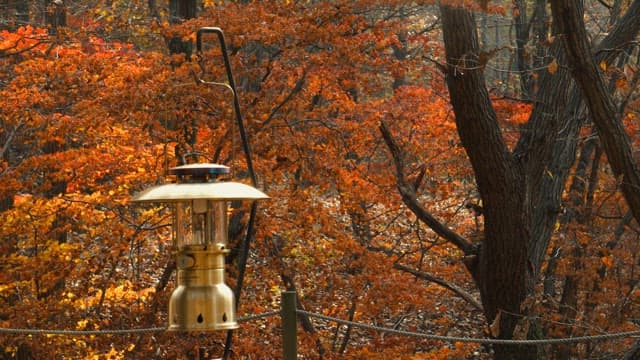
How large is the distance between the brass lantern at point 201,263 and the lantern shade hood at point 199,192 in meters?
0.06

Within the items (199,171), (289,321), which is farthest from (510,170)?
(199,171)

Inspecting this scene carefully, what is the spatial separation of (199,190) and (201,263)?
1.40 ft

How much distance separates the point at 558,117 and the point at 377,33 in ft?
5.53

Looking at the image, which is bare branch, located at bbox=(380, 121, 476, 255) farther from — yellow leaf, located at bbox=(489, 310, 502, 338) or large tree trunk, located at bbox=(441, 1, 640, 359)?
yellow leaf, located at bbox=(489, 310, 502, 338)

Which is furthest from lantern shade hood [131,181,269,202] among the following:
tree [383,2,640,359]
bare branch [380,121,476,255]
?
bare branch [380,121,476,255]

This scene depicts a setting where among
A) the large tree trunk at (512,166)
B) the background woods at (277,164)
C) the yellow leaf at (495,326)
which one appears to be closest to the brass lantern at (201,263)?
the large tree trunk at (512,166)

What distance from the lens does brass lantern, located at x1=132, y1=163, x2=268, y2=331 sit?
318 centimetres

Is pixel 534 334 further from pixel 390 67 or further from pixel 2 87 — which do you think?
pixel 2 87

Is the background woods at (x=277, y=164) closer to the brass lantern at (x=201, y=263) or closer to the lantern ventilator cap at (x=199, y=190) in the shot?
the brass lantern at (x=201, y=263)

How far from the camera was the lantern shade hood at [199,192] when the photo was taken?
2.89 metres

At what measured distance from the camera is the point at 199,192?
2.92m

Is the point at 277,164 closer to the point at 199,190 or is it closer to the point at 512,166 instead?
the point at 512,166

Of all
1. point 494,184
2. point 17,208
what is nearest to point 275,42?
point 494,184

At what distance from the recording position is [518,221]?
262 inches
